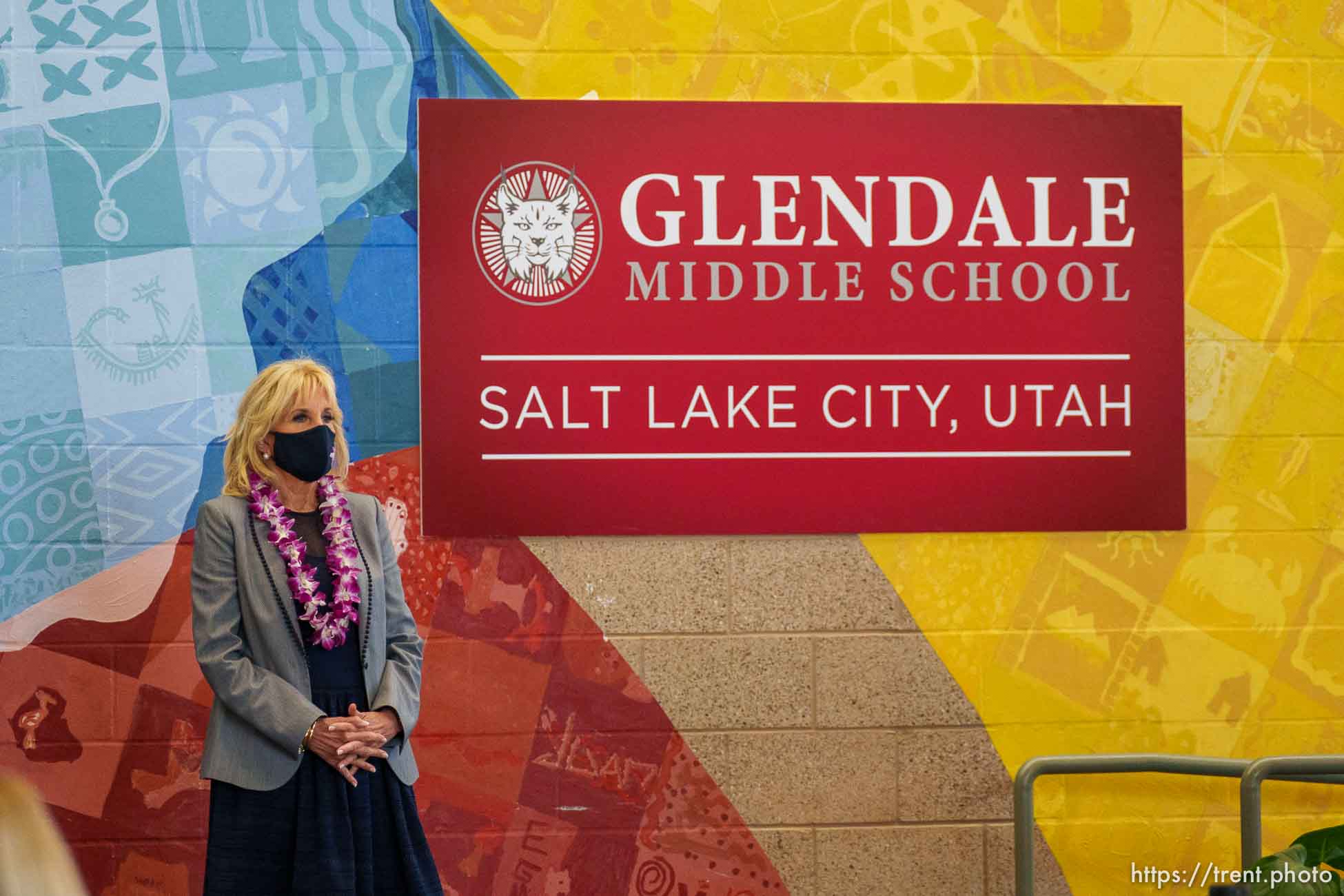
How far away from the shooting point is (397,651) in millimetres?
2854

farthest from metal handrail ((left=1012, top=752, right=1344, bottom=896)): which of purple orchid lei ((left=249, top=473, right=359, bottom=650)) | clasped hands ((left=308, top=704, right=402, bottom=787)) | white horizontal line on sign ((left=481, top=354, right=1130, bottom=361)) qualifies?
purple orchid lei ((left=249, top=473, right=359, bottom=650))

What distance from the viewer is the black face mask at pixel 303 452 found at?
2.81 metres

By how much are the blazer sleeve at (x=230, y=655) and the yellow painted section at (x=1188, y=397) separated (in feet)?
4.94

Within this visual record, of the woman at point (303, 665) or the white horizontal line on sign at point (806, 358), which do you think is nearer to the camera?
the woman at point (303, 665)

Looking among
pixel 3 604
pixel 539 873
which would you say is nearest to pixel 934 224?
pixel 539 873

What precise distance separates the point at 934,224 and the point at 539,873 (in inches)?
79.9

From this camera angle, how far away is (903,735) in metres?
3.51

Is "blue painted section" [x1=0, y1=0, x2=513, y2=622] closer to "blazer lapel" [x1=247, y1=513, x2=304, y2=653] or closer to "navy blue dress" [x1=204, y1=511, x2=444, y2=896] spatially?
"blazer lapel" [x1=247, y1=513, x2=304, y2=653]

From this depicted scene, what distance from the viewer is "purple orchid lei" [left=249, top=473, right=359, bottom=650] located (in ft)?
8.92

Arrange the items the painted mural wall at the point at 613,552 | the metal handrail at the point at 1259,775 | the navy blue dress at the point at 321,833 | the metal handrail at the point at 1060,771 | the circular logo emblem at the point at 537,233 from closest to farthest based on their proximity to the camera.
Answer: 1. the navy blue dress at the point at 321,833
2. the metal handrail at the point at 1259,775
3. the metal handrail at the point at 1060,771
4. the painted mural wall at the point at 613,552
5. the circular logo emblem at the point at 537,233

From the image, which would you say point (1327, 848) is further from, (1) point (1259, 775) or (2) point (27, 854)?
(2) point (27, 854)

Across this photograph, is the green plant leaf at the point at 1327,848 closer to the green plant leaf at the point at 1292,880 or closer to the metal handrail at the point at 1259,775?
the green plant leaf at the point at 1292,880

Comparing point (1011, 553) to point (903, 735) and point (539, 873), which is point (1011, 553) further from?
point (539, 873)

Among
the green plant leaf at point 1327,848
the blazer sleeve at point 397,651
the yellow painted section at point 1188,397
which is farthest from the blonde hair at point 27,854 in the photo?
the yellow painted section at point 1188,397
